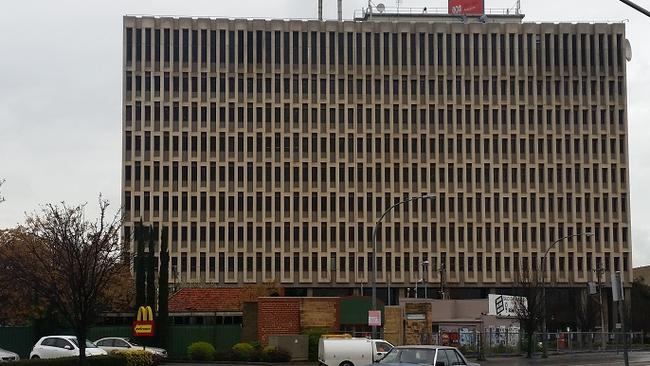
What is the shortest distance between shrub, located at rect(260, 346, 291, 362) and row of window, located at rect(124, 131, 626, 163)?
54948mm

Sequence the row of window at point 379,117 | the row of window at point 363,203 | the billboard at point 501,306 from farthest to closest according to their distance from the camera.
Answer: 1. the row of window at point 379,117
2. the row of window at point 363,203
3. the billboard at point 501,306

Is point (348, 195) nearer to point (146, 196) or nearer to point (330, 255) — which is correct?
point (330, 255)

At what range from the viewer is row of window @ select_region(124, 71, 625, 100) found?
10288 centimetres

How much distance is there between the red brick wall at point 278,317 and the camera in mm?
51656

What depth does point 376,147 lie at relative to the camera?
104625 millimetres

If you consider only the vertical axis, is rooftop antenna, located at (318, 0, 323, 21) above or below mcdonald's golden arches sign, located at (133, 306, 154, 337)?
above

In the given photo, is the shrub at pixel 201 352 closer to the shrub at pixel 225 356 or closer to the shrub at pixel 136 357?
the shrub at pixel 225 356

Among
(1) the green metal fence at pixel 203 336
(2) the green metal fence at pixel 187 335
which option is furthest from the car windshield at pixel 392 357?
(1) the green metal fence at pixel 203 336

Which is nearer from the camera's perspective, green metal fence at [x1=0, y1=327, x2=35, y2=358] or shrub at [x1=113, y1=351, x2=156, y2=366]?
shrub at [x1=113, y1=351, x2=156, y2=366]

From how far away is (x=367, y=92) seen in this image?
105125 millimetres

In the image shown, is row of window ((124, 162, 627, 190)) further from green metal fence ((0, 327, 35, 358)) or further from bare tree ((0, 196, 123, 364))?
bare tree ((0, 196, 123, 364))

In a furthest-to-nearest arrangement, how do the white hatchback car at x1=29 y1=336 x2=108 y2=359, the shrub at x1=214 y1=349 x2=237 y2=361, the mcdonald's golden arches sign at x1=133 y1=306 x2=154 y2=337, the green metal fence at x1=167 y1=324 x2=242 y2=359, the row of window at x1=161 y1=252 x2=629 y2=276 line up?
the row of window at x1=161 y1=252 x2=629 y2=276 < the green metal fence at x1=167 y1=324 x2=242 y2=359 < the shrub at x1=214 y1=349 x2=237 y2=361 < the white hatchback car at x1=29 y1=336 x2=108 y2=359 < the mcdonald's golden arches sign at x1=133 y1=306 x2=154 y2=337

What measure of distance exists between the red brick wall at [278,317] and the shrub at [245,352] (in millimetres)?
1573

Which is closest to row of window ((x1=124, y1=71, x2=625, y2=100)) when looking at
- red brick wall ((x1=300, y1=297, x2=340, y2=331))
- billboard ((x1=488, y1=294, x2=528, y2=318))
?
billboard ((x1=488, y1=294, x2=528, y2=318))
